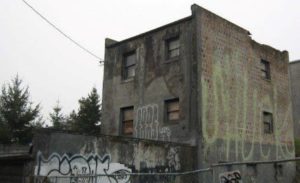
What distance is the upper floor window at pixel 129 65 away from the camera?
20.7 m

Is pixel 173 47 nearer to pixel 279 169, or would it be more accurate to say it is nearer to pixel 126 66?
pixel 126 66

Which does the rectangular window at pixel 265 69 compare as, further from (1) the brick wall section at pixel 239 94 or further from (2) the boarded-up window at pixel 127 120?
(2) the boarded-up window at pixel 127 120

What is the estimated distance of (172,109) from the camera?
1833 centimetres

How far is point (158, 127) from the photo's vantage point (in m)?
18.5

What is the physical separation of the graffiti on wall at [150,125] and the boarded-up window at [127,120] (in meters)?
0.63

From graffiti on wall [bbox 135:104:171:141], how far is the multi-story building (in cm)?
5

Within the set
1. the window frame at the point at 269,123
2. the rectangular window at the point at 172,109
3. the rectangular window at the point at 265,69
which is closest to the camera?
the rectangular window at the point at 172,109

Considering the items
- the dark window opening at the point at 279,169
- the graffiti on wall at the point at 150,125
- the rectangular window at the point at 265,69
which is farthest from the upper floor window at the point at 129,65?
the dark window opening at the point at 279,169

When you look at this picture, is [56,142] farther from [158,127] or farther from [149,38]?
[149,38]

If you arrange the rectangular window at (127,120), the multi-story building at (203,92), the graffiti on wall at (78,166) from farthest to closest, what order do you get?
the rectangular window at (127,120) → the multi-story building at (203,92) → the graffiti on wall at (78,166)

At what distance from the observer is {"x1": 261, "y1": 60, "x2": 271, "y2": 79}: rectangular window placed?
2191cm

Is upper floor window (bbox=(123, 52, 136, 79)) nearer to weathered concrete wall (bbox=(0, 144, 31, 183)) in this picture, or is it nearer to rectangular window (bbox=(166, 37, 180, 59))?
rectangular window (bbox=(166, 37, 180, 59))

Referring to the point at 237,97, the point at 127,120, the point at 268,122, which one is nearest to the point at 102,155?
the point at 127,120

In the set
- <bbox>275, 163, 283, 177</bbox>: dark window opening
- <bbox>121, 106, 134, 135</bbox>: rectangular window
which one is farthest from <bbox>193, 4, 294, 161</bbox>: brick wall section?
<bbox>121, 106, 134, 135</bbox>: rectangular window
